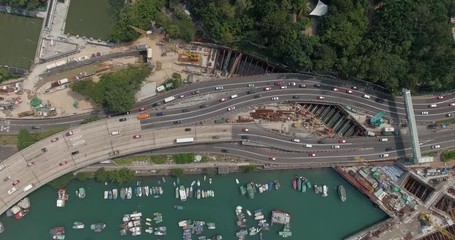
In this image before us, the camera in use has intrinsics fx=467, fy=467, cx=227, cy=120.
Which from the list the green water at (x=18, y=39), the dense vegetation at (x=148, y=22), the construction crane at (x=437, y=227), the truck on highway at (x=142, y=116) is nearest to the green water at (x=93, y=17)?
the dense vegetation at (x=148, y=22)

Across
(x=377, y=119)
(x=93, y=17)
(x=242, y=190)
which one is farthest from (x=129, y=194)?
(x=377, y=119)

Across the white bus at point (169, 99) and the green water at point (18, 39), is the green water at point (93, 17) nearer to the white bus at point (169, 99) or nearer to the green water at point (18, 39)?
the green water at point (18, 39)

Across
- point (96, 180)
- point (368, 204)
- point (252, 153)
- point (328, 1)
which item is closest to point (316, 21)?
point (328, 1)

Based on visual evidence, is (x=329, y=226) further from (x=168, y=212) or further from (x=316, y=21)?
(x=316, y=21)

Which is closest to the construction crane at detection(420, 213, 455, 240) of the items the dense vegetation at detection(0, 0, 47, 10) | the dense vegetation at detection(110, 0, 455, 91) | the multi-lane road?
the multi-lane road

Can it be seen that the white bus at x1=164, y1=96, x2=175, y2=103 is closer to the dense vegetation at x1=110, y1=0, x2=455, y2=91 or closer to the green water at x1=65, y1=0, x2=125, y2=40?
the dense vegetation at x1=110, y1=0, x2=455, y2=91
